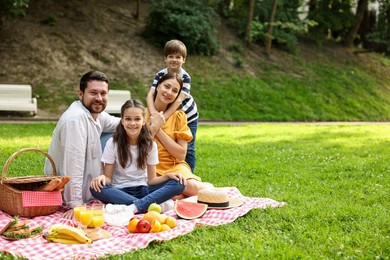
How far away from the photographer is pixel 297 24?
21625 millimetres

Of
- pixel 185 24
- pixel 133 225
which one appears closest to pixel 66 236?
pixel 133 225

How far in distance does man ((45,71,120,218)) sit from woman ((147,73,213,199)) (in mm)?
637

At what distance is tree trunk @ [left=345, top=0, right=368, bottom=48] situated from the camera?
24.0 metres

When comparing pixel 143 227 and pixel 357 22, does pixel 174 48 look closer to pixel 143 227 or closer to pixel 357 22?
pixel 143 227

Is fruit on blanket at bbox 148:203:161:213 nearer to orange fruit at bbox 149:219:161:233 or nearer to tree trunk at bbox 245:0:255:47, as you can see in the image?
orange fruit at bbox 149:219:161:233

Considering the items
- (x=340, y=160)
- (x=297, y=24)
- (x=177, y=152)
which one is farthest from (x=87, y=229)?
(x=297, y=24)

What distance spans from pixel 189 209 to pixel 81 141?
1.24 metres

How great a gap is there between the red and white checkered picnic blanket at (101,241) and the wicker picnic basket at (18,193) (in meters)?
0.06

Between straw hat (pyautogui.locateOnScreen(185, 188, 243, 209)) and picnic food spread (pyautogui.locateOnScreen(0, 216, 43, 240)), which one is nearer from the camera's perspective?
picnic food spread (pyautogui.locateOnScreen(0, 216, 43, 240))

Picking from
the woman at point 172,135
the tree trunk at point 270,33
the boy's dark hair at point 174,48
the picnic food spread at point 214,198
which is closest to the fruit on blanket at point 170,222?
the picnic food spread at point 214,198

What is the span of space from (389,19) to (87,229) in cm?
2300

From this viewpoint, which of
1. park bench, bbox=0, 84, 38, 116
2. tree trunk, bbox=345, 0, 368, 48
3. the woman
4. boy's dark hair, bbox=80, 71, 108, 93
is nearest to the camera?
boy's dark hair, bbox=80, 71, 108, 93

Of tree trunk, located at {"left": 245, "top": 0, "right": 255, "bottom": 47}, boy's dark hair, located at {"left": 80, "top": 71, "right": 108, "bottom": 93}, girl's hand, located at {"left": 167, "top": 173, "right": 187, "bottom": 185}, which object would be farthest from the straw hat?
tree trunk, located at {"left": 245, "top": 0, "right": 255, "bottom": 47}

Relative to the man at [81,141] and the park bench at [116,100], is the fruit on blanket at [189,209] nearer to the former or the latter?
the man at [81,141]
